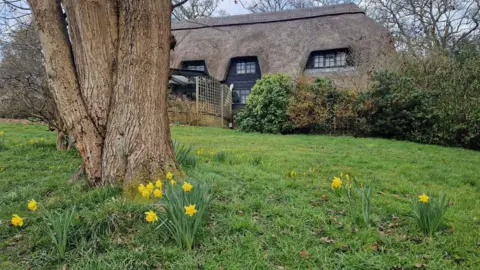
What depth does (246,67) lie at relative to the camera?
2198cm

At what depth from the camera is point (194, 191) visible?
103 inches

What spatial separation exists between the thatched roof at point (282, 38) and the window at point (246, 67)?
1106 mm

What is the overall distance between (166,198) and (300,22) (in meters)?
21.7

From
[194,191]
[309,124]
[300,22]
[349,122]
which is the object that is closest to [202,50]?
[300,22]

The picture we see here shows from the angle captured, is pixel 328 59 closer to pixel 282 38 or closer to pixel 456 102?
pixel 282 38

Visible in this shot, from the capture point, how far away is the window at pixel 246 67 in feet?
71.7

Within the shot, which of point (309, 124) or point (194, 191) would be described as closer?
point (194, 191)

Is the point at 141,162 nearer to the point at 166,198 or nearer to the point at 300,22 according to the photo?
the point at 166,198

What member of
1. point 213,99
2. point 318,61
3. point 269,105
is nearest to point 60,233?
point 269,105

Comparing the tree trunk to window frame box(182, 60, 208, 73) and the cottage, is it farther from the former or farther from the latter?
window frame box(182, 60, 208, 73)

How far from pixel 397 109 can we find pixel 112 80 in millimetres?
11559

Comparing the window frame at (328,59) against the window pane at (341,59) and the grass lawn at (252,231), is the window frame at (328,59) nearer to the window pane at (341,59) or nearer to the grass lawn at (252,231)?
the window pane at (341,59)

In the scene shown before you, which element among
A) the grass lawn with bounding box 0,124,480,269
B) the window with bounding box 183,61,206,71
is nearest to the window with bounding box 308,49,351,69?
the window with bounding box 183,61,206,71

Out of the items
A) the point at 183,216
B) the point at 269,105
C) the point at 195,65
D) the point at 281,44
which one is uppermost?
the point at 281,44
